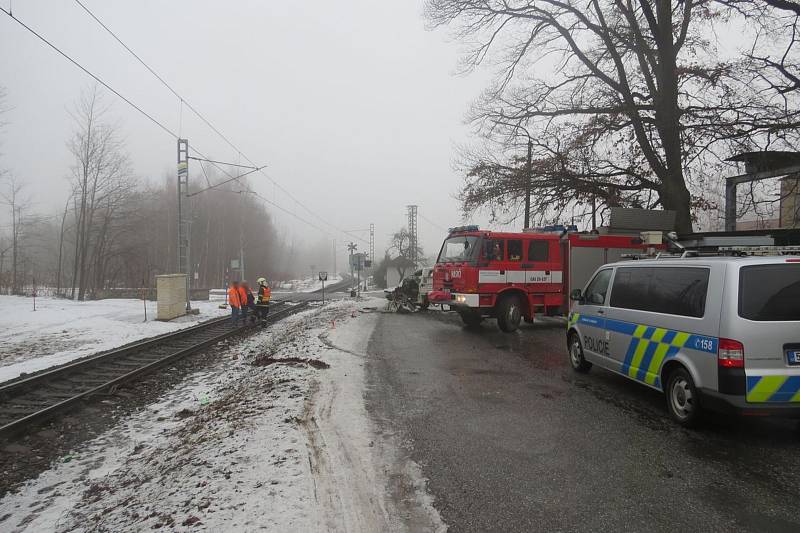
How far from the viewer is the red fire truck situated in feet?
40.0

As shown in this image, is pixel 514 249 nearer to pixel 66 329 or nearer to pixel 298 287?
pixel 66 329

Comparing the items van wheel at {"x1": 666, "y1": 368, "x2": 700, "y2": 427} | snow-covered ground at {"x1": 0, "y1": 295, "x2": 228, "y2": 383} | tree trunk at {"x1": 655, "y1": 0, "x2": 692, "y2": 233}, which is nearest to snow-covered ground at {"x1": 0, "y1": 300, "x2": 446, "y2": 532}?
van wheel at {"x1": 666, "y1": 368, "x2": 700, "y2": 427}

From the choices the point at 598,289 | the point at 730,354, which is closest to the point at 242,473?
the point at 730,354

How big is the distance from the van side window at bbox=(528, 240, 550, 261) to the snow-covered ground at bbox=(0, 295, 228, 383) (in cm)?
1128

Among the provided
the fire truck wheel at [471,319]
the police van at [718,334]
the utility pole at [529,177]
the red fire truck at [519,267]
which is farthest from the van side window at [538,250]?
the police van at [718,334]

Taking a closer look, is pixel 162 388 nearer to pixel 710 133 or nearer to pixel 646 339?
pixel 646 339

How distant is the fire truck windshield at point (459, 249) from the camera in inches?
485

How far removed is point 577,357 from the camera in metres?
7.61

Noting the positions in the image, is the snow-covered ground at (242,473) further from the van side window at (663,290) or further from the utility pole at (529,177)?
the utility pole at (529,177)

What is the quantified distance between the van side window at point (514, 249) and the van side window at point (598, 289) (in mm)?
5274

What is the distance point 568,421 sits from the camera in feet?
17.0

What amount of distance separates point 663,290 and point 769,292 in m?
1.13

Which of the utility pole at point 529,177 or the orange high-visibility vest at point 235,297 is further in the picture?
the utility pole at point 529,177

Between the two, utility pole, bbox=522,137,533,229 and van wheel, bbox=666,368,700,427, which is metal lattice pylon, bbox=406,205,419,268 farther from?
van wheel, bbox=666,368,700,427
